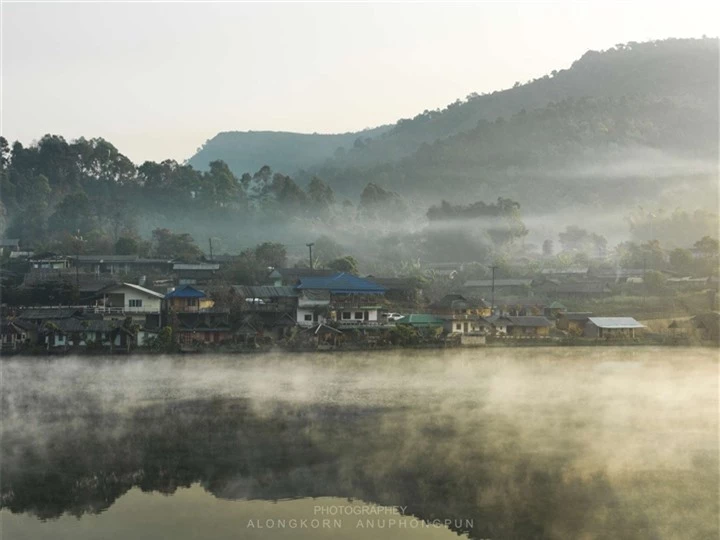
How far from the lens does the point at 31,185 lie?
49.8m

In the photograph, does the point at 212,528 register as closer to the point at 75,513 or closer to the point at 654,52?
the point at 75,513

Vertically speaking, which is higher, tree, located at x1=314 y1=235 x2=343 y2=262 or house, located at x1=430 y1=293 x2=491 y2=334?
tree, located at x1=314 y1=235 x2=343 y2=262

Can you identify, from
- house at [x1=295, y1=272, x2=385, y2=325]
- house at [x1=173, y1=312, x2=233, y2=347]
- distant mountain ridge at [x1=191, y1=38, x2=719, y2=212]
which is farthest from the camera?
distant mountain ridge at [x1=191, y1=38, x2=719, y2=212]

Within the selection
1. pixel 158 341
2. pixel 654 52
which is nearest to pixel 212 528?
pixel 158 341

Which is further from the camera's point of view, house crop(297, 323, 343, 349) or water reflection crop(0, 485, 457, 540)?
house crop(297, 323, 343, 349)

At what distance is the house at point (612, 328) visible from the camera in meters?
27.2

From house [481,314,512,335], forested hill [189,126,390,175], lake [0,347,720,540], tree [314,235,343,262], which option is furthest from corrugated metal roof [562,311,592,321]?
forested hill [189,126,390,175]

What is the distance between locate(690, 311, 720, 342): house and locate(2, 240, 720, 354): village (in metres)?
0.04

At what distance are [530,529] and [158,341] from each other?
16.0 m

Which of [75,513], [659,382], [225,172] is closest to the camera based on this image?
[75,513]

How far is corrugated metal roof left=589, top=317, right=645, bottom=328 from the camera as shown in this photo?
27.3 metres

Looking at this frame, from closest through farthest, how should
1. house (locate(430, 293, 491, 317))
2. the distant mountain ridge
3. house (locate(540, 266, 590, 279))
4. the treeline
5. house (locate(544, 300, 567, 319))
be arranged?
1. house (locate(430, 293, 491, 317))
2. house (locate(544, 300, 567, 319))
3. house (locate(540, 266, 590, 279))
4. the treeline
5. the distant mountain ridge

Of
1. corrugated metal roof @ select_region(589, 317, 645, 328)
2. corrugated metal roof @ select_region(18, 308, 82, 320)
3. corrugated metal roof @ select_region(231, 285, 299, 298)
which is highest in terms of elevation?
corrugated metal roof @ select_region(231, 285, 299, 298)

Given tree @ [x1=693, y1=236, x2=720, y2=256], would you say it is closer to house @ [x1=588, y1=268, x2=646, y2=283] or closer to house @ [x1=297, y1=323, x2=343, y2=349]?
house @ [x1=588, y1=268, x2=646, y2=283]
